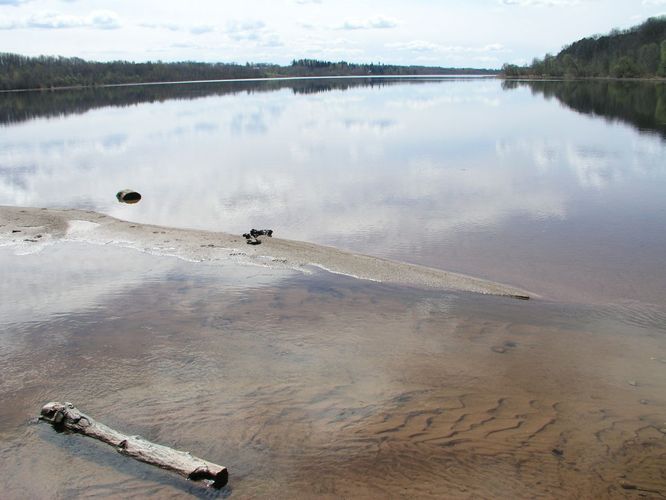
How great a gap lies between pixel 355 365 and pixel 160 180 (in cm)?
1833

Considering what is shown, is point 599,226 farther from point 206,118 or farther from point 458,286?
point 206,118

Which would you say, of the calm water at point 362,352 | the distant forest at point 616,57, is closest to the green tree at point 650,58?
the distant forest at point 616,57

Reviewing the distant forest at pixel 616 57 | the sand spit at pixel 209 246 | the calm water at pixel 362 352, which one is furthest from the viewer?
the distant forest at pixel 616 57

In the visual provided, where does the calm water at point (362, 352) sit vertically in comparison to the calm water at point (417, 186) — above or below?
below

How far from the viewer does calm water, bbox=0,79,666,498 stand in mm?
6180

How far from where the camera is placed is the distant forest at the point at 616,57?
112 metres

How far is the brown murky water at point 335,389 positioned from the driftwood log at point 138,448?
12 centimetres

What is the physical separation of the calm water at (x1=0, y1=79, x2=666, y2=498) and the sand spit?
0.56m

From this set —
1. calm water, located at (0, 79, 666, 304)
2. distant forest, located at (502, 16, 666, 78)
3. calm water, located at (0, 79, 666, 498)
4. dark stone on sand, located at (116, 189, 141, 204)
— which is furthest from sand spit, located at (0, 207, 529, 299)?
distant forest, located at (502, 16, 666, 78)

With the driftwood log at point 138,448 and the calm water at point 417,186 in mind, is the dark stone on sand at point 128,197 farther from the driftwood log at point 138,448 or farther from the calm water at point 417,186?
the driftwood log at point 138,448

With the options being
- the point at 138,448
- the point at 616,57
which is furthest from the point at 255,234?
the point at 616,57

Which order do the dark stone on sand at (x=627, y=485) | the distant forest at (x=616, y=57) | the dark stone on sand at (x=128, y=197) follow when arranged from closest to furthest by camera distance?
the dark stone on sand at (x=627, y=485) → the dark stone on sand at (x=128, y=197) → the distant forest at (x=616, y=57)

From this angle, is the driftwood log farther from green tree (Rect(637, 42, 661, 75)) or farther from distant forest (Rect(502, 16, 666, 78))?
green tree (Rect(637, 42, 661, 75))

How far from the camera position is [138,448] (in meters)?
6.22
